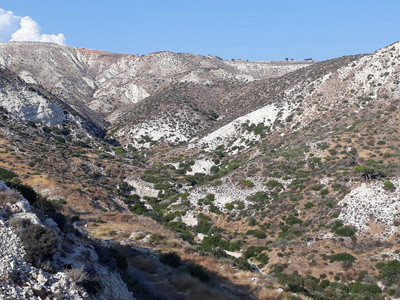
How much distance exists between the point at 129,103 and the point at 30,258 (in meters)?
117

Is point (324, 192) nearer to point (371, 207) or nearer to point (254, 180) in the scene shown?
point (371, 207)

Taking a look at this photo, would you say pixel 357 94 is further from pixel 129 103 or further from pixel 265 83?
pixel 129 103

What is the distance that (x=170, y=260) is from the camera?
18.3 m

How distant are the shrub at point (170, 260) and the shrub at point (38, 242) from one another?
28.2 ft

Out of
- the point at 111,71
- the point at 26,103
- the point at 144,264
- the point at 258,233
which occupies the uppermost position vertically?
the point at 111,71

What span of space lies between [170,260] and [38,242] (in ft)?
31.0

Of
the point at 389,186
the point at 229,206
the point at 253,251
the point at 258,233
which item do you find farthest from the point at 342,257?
the point at 229,206

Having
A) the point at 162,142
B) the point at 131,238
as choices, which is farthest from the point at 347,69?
the point at 131,238

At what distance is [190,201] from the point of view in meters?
44.9

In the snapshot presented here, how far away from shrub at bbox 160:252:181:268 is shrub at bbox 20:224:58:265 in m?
8.61

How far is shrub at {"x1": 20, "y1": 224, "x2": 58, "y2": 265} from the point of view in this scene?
31.4 feet

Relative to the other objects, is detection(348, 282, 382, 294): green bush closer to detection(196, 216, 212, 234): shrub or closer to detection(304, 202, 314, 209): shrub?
detection(304, 202, 314, 209): shrub

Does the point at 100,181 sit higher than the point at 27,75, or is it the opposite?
the point at 27,75

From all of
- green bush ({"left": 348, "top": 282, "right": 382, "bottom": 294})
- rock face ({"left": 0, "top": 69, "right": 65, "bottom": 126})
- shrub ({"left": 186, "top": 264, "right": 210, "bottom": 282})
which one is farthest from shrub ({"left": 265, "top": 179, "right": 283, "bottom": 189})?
rock face ({"left": 0, "top": 69, "right": 65, "bottom": 126})
